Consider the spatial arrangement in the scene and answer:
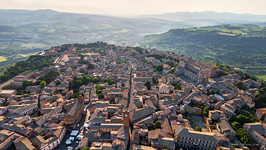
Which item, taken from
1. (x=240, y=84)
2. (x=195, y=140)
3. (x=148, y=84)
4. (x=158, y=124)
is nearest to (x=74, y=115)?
(x=158, y=124)

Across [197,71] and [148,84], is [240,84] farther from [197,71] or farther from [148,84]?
[148,84]

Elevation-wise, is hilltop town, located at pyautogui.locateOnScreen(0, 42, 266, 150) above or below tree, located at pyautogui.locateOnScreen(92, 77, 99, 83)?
below

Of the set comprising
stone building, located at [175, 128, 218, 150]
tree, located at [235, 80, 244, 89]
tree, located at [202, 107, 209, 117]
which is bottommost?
stone building, located at [175, 128, 218, 150]

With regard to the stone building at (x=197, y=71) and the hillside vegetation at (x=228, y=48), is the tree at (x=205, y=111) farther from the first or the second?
the hillside vegetation at (x=228, y=48)

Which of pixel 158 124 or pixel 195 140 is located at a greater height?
pixel 158 124

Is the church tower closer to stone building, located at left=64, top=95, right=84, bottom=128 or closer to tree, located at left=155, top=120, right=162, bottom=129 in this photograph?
tree, located at left=155, top=120, right=162, bottom=129

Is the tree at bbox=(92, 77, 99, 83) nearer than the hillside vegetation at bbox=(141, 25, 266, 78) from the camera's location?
Yes

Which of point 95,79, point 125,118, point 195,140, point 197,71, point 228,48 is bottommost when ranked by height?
point 195,140

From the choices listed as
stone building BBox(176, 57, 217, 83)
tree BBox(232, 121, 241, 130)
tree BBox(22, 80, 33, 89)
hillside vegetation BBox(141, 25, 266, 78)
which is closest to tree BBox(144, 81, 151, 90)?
stone building BBox(176, 57, 217, 83)
